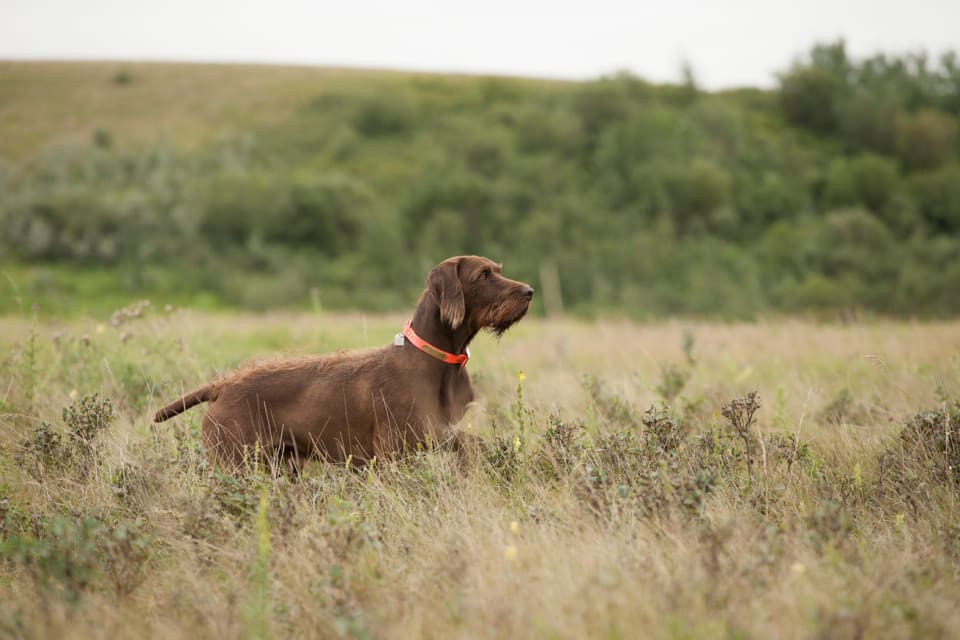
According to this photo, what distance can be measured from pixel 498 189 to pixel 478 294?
34.7 m

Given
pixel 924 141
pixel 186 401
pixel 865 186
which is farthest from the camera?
pixel 924 141

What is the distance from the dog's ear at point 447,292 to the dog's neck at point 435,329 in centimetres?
5

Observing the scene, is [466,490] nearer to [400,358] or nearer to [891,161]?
[400,358]

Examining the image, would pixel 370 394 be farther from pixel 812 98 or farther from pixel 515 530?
pixel 812 98

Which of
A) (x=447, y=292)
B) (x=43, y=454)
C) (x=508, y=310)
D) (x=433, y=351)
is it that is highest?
(x=447, y=292)

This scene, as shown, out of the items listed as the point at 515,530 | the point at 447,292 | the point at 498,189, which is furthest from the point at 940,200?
the point at 515,530

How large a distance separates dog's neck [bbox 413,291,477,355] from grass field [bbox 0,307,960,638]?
70cm

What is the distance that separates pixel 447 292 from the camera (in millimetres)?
4723

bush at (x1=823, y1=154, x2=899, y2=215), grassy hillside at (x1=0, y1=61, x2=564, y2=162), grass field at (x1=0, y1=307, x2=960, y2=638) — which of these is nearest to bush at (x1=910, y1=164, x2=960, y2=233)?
bush at (x1=823, y1=154, x2=899, y2=215)

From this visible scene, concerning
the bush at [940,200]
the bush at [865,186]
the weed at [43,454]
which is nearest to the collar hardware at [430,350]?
the weed at [43,454]

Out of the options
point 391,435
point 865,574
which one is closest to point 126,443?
point 391,435

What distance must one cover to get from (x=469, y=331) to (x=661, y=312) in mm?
26327

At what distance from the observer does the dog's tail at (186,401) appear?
4.66m

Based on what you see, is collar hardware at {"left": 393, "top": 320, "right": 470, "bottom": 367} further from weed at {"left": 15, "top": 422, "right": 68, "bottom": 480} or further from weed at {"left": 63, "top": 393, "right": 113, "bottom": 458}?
weed at {"left": 15, "top": 422, "right": 68, "bottom": 480}
